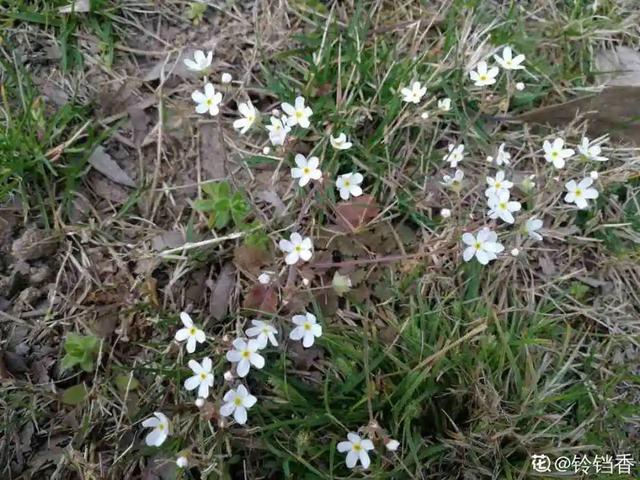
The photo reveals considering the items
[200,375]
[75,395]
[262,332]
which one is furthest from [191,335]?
[75,395]

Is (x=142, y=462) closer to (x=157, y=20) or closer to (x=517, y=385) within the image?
(x=517, y=385)

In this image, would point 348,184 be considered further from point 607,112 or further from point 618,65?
point 618,65

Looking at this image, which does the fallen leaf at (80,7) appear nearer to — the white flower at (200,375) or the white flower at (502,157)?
the white flower at (200,375)

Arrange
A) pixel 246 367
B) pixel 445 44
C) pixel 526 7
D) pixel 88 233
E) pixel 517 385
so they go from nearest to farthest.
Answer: pixel 246 367 < pixel 517 385 < pixel 88 233 < pixel 445 44 < pixel 526 7

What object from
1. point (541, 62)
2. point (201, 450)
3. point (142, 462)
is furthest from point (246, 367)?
point (541, 62)

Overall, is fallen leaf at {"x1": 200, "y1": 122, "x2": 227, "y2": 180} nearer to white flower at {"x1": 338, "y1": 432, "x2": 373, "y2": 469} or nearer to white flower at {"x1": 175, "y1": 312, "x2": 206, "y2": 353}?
white flower at {"x1": 175, "y1": 312, "x2": 206, "y2": 353}

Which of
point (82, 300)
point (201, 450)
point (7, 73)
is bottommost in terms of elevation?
point (201, 450)

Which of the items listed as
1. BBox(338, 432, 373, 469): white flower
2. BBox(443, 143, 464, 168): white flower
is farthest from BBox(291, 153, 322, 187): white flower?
BBox(338, 432, 373, 469): white flower
